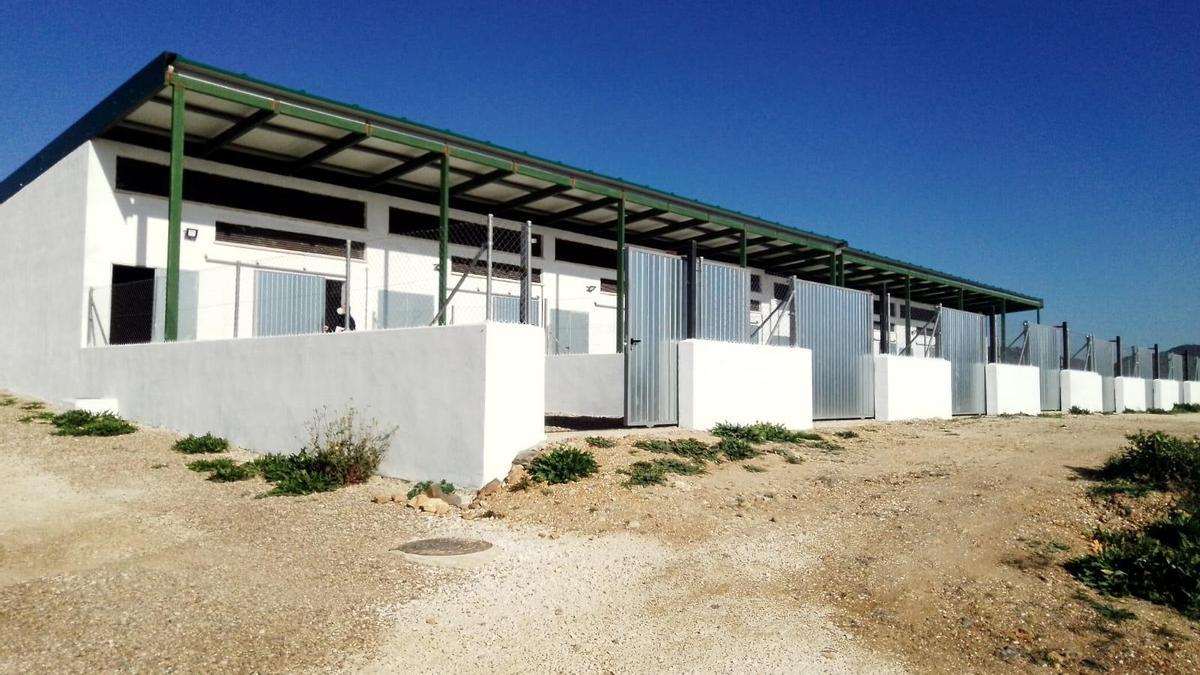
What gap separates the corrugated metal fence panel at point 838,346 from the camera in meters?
15.2

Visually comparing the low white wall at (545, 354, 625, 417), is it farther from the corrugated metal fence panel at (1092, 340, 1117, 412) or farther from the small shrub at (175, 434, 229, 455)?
the corrugated metal fence panel at (1092, 340, 1117, 412)

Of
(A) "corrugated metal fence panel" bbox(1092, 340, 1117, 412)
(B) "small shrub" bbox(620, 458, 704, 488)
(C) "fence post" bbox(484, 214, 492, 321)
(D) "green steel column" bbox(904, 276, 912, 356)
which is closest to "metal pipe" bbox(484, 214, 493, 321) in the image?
(C) "fence post" bbox(484, 214, 492, 321)

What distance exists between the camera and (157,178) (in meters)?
15.9

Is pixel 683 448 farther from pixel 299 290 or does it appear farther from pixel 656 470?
pixel 299 290

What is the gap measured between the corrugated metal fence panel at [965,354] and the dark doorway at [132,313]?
18.8 m

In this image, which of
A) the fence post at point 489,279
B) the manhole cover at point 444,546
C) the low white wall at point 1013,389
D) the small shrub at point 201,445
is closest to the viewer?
the manhole cover at point 444,546

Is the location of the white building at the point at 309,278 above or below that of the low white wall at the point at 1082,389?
above

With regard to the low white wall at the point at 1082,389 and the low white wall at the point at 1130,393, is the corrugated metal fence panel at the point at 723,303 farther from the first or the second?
the low white wall at the point at 1130,393

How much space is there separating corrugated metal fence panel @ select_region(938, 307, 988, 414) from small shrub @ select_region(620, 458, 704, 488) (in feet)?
47.5

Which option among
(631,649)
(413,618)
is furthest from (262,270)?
(631,649)

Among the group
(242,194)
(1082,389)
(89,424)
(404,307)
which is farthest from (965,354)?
(89,424)

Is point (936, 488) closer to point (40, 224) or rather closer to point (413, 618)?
point (413, 618)

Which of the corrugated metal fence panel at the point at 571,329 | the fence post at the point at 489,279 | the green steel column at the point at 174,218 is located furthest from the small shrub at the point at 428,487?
the corrugated metal fence panel at the point at 571,329

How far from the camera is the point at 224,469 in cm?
884
